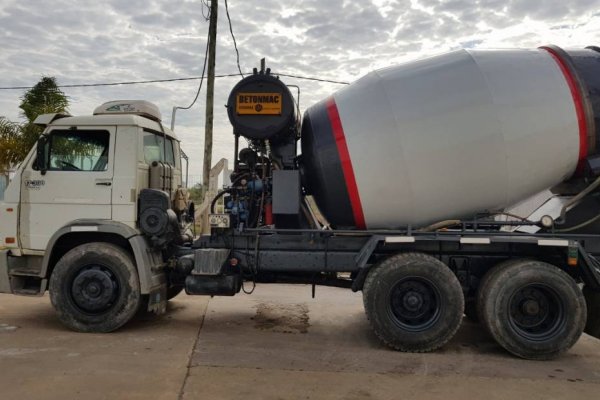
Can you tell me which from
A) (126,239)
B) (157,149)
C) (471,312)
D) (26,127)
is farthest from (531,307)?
(26,127)

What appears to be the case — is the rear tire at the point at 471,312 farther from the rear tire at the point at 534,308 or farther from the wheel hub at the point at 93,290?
the wheel hub at the point at 93,290

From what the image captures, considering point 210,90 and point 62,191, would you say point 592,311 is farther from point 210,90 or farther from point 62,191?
point 210,90

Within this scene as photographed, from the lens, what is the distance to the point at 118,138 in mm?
6648

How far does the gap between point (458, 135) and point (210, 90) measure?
819cm

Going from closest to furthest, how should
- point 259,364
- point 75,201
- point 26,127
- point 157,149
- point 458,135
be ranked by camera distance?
1. point 259,364
2. point 458,135
3. point 75,201
4. point 157,149
5. point 26,127

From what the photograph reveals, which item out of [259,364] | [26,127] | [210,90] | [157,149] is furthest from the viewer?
[26,127]

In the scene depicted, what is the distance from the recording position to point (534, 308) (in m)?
5.88

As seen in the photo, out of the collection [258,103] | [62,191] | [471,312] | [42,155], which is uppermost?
[258,103]

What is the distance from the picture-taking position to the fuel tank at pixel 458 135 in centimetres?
599

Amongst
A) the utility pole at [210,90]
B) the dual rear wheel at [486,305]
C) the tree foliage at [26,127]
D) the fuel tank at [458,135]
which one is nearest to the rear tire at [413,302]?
the dual rear wheel at [486,305]

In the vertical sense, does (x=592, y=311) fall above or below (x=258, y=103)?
below

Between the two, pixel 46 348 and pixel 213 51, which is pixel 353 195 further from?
pixel 213 51

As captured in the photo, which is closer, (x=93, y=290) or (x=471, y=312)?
(x=93, y=290)

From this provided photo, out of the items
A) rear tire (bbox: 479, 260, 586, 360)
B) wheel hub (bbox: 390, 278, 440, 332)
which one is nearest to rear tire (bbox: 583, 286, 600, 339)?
rear tire (bbox: 479, 260, 586, 360)
